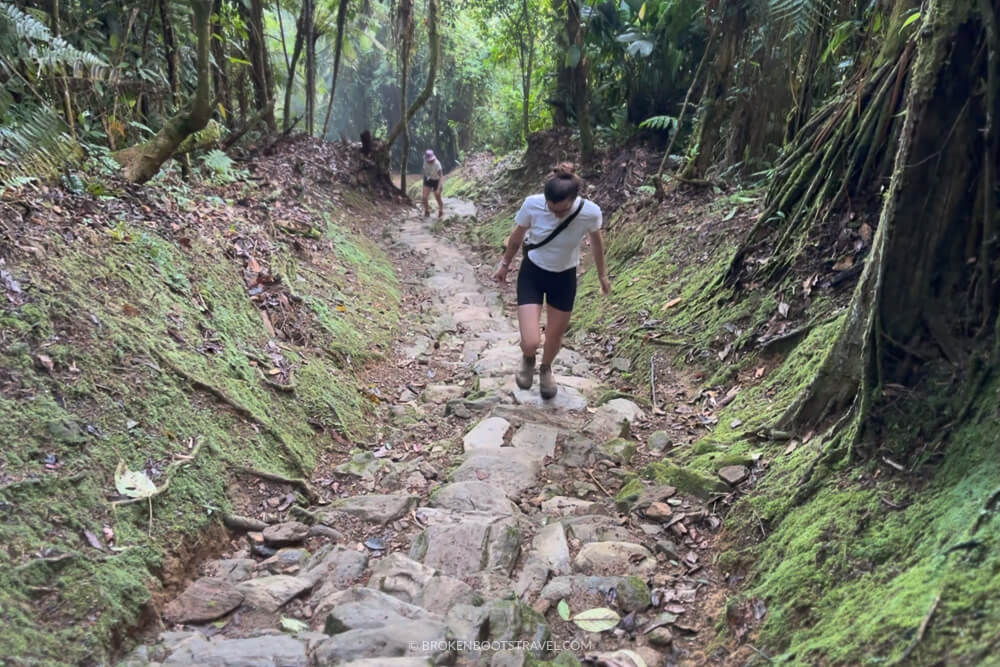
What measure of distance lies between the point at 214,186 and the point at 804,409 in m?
6.74

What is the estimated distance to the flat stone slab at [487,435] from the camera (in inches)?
176

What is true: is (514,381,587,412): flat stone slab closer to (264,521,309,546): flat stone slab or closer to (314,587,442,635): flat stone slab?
(264,521,309,546): flat stone slab

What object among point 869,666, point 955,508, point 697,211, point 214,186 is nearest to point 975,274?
point 955,508

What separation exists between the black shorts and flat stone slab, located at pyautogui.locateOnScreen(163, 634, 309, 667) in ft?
10.3

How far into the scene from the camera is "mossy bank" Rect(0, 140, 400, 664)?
245cm

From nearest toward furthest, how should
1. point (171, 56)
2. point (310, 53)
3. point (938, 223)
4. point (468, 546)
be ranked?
1. point (938, 223)
2. point (468, 546)
3. point (171, 56)
4. point (310, 53)

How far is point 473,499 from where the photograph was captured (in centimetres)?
370

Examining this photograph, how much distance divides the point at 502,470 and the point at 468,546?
928mm

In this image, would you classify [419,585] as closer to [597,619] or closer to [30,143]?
[597,619]

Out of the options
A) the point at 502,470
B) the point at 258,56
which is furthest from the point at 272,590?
the point at 258,56

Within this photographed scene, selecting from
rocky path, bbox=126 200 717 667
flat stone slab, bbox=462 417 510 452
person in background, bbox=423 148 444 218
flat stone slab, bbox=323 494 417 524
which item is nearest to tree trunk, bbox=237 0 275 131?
person in background, bbox=423 148 444 218

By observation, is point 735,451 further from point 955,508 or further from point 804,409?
point 955,508

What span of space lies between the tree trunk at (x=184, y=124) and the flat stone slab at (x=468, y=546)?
395 cm

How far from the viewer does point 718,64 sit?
8.23 metres
